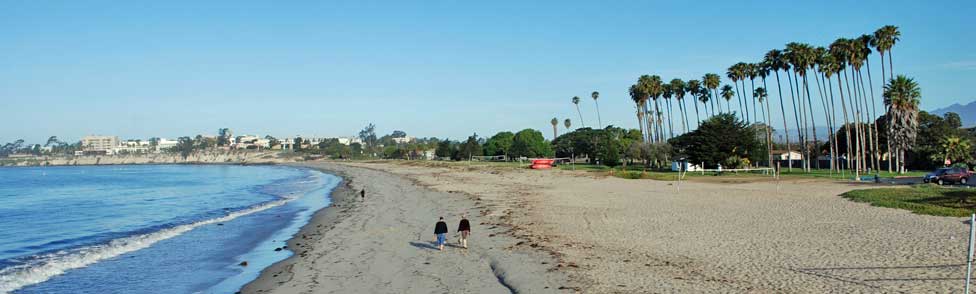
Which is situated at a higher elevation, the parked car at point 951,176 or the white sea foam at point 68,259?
the parked car at point 951,176

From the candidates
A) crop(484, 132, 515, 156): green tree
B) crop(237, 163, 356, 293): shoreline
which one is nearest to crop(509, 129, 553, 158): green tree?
crop(484, 132, 515, 156): green tree

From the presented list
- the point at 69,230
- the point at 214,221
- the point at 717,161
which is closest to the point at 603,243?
the point at 214,221

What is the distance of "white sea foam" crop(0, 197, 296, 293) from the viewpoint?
57.3 ft

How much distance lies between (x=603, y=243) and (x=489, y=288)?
19.5 ft

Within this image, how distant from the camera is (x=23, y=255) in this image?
22.1 meters

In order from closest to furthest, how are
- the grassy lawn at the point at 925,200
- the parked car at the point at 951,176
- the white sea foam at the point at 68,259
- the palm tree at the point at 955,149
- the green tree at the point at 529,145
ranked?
the white sea foam at the point at 68,259 < the grassy lawn at the point at 925,200 < the parked car at the point at 951,176 < the palm tree at the point at 955,149 < the green tree at the point at 529,145

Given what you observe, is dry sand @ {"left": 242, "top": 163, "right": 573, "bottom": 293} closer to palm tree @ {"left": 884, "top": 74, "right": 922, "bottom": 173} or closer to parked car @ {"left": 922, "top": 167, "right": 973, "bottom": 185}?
parked car @ {"left": 922, "top": 167, "right": 973, "bottom": 185}

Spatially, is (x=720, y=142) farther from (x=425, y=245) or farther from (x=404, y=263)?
(x=404, y=263)

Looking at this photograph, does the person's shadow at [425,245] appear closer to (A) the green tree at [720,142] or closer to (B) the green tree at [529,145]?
(A) the green tree at [720,142]

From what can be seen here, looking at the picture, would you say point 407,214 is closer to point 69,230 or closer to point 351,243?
point 351,243

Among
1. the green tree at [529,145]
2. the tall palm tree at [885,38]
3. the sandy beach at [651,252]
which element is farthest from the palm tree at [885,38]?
the green tree at [529,145]

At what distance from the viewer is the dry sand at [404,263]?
14.3m

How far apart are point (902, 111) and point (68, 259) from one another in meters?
63.7

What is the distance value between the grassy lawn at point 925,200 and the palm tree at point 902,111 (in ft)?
102
